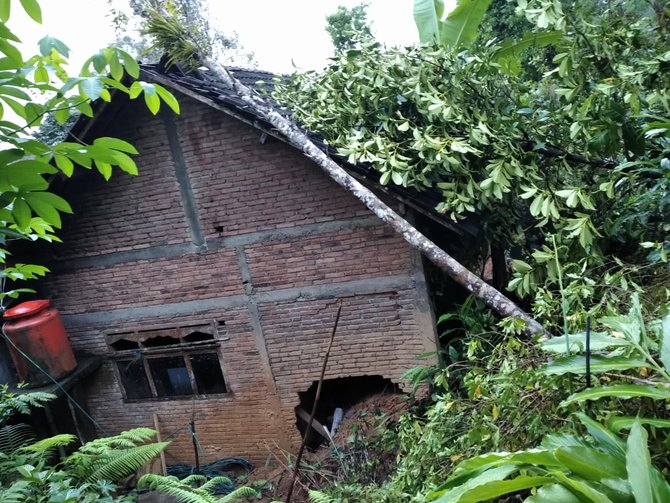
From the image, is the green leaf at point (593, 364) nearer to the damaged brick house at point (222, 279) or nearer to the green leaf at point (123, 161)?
the green leaf at point (123, 161)

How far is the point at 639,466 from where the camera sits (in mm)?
1182

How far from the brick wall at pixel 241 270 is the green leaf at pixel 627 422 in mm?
3761

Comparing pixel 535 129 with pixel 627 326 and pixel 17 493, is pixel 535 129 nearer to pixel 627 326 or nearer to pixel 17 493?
pixel 627 326

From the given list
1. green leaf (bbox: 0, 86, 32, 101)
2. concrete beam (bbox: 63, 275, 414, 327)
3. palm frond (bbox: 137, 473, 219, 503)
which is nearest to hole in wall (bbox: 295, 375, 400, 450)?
concrete beam (bbox: 63, 275, 414, 327)

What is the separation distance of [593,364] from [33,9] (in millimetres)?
2416

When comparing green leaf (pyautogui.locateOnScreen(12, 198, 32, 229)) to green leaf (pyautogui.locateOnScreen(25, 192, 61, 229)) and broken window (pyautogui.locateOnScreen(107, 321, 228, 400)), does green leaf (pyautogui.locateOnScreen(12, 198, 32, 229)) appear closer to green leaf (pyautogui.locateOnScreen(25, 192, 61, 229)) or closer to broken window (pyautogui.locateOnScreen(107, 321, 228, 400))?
green leaf (pyautogui.locateOnScreen(25, 192, 61, 229))

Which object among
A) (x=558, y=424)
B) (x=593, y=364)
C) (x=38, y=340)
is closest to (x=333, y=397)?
(x=38, y=340)

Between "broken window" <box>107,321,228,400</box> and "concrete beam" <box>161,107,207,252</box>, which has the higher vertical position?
"concrete beam" <box>161,107,207,252</box>

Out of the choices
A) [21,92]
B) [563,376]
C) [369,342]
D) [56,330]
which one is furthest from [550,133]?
[56,330]

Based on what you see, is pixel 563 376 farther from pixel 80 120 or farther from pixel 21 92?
pixel 80 120

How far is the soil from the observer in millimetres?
5207

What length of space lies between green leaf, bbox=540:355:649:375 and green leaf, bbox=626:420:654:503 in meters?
0.42

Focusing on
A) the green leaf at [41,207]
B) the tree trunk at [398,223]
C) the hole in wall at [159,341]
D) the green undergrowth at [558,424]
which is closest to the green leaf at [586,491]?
the green undergrowth at [558,424]

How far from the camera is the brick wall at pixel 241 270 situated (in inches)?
216
